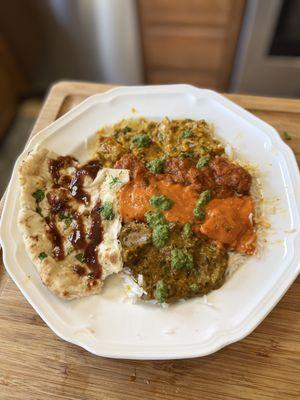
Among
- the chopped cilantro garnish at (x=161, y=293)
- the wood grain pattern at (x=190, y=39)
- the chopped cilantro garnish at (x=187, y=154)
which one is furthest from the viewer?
the wood grain pattern at (x=190, y=39)

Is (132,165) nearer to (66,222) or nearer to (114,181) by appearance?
(114,181)

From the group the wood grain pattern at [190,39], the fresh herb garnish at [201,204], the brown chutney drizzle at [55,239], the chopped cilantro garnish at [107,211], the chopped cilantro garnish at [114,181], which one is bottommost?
the wood grain pattern at [190,39]

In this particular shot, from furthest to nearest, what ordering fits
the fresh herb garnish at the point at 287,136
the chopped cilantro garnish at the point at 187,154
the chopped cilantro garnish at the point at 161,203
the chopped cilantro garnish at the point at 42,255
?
the fresh herb garnish at the point at 287,136 < the chopped cilantro garnish at the point at 187,154 < the chopped cilantro garnish at the point at 161,203 < the chopped cilantro garnish at the point at 42,255

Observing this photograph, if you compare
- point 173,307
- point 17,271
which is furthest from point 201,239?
point 17,271

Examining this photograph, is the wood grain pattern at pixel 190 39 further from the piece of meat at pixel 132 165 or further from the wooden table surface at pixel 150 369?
the wooden table surface at pixel 150 369

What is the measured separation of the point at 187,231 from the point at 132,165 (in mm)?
575

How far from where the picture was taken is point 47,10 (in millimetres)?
3889

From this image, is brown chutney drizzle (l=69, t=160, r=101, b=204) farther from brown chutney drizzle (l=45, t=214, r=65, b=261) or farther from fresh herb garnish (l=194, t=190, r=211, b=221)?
fresh herb garnish (l=194, t=190, r=211, b=221)

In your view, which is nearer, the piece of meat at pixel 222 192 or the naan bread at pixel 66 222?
the naan bread at pixel 66 222

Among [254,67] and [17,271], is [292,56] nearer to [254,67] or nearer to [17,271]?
[254,67]

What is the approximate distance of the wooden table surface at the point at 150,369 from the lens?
1.79 meters

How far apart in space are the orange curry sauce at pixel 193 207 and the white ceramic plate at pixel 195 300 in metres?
0.13

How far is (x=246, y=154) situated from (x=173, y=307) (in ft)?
3.58

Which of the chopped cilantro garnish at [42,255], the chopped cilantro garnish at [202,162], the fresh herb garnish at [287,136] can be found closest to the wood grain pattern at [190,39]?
the fresh herb garnish at [287,136]
